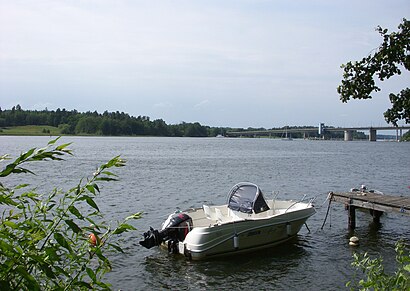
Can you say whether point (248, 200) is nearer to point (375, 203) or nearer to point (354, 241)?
point (354, 241)

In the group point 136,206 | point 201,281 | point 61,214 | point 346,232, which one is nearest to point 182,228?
point 201,281

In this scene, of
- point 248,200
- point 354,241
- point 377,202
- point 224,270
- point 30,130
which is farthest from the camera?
point 30,130

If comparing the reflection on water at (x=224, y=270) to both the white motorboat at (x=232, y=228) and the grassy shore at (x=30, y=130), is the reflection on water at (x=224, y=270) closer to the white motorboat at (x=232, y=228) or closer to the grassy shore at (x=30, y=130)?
the white motorboat at (x=232, y=228)

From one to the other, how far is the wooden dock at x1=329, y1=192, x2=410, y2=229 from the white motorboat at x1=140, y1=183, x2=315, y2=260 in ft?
8.33

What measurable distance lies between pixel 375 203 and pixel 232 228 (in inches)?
275

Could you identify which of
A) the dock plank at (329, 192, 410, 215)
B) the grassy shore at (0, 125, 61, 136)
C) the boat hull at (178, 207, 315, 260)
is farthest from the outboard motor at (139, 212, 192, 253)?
the grassy shore at (0, 125, 61, 136)

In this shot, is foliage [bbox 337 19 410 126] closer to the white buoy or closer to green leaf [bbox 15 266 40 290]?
green leaf [bbox 15 266 40 290]

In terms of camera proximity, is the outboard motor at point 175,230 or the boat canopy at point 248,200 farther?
the boat canopy at point 248,200

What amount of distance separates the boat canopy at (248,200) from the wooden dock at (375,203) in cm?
481

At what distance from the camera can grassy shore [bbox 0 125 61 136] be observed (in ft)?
480

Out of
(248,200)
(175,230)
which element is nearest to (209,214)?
(248,200)

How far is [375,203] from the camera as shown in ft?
61.7

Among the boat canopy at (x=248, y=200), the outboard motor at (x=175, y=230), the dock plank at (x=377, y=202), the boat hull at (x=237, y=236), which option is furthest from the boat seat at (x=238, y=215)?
the dock plank at (x=377, y=202)

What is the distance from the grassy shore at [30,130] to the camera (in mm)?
146250
